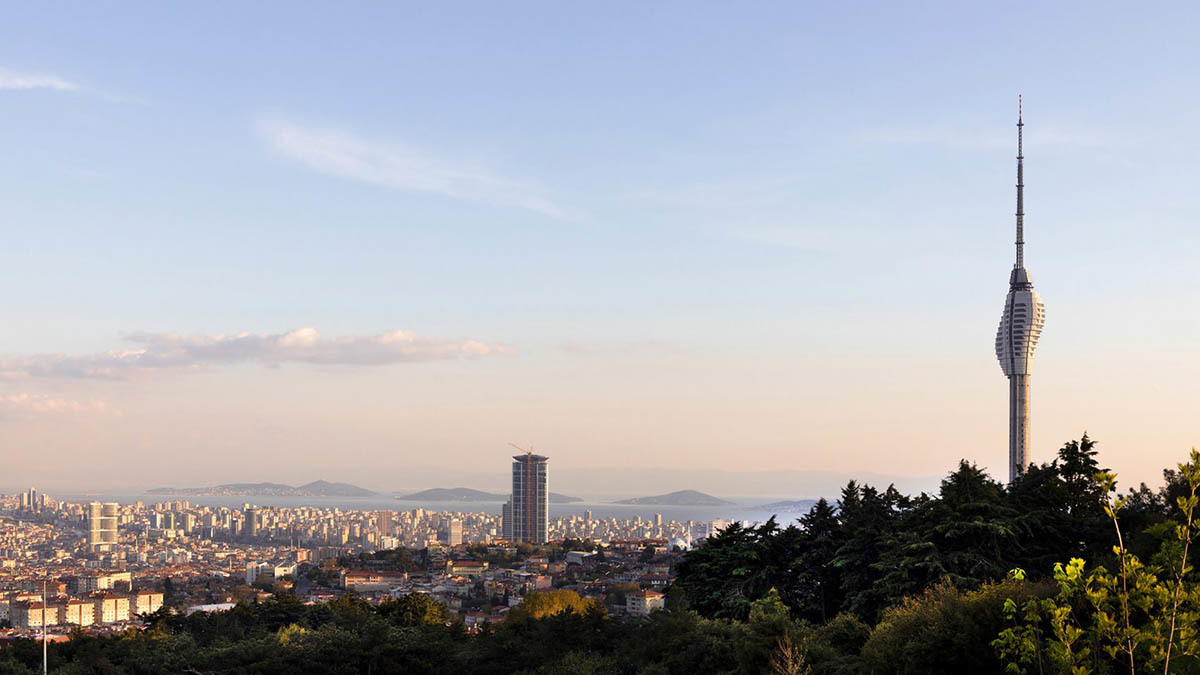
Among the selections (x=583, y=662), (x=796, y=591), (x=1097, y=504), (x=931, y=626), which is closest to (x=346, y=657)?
(x=583, y=662)

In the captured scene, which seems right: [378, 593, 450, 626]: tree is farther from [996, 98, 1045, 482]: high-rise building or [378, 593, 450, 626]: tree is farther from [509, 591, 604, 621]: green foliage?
[996, 98, 1045, 482]: high-rise building

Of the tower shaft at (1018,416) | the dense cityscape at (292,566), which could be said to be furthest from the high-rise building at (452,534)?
the tower shaft at (1018,416)

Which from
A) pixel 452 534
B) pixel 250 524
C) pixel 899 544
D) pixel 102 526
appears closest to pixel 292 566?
pixel 102 526

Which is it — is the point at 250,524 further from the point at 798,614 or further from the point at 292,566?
the point at 798,614

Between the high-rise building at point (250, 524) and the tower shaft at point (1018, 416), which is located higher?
the tower shaft at point (1018, 416)

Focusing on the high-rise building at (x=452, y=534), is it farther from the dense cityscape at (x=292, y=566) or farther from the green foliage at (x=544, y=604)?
the green foliage at (x=544, y=604)

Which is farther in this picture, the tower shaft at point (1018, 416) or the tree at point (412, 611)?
the tower shaft at point (1018, 416)
